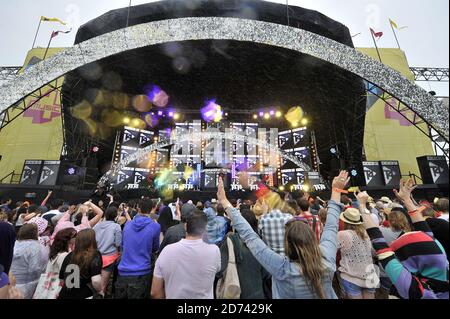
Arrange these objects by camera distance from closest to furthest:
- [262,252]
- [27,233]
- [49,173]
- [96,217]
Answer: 1. [262,252]
2. [27,233]
3. [96,217]
4. [49,173]

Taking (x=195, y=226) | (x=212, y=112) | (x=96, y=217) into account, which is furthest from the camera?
(x=212, y=112)

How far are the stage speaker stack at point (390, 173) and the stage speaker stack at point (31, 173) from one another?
19489 mm

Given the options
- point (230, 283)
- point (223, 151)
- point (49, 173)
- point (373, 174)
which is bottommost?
point (230, 283)

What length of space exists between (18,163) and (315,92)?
66.0 feet

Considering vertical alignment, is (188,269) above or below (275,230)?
below

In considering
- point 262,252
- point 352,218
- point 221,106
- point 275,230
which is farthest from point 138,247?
point 221,106

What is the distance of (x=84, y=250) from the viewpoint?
2428 mm

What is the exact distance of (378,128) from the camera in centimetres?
1706

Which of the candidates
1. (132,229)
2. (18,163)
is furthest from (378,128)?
(18,163)

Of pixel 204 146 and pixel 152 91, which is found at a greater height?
pixel 152 91

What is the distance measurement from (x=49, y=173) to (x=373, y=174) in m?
18.2

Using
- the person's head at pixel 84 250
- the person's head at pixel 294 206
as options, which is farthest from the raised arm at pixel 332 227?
the person's head at pixel 84 250

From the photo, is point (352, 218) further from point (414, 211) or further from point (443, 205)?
point (443, 205)
